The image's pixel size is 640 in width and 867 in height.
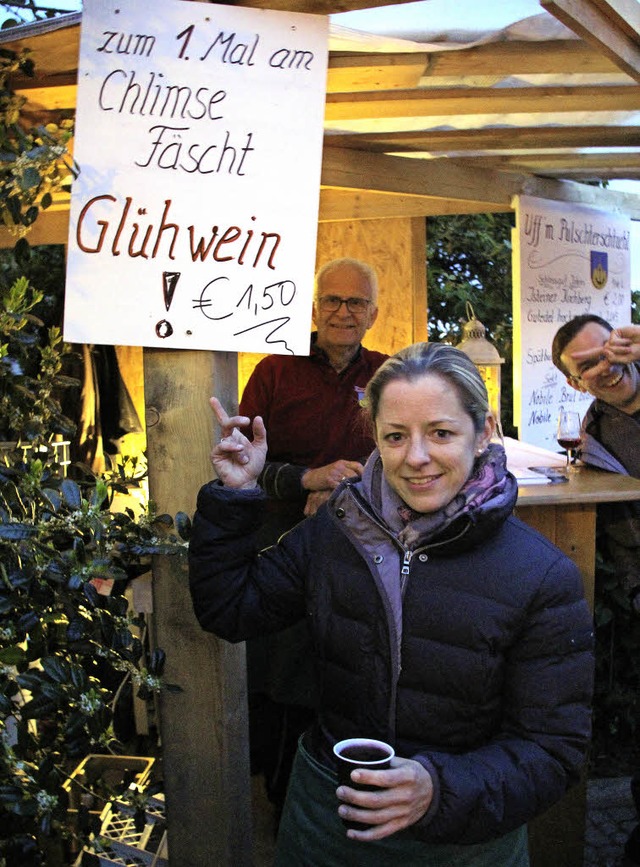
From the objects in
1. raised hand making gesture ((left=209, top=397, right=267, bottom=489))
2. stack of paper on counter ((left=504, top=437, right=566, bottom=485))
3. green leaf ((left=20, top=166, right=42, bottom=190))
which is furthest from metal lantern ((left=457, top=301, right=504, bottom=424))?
green leaf ((left=20, top=166, right=42, bottom=190))

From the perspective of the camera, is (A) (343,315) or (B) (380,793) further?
(A) (343,315)

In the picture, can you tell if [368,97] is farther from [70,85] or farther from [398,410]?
[398,410]

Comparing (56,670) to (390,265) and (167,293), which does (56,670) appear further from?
(390,265)

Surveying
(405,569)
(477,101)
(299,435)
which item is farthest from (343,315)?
(405,569)

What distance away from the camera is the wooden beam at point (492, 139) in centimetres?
416

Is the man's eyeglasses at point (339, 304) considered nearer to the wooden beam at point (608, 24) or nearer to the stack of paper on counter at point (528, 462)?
the stack of paper on counter at point (528, 462)

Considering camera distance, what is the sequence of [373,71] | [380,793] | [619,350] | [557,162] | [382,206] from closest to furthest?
[380,793] → [373,71] → [619,350] → [557,162] → [382,206]

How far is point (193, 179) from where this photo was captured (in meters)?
2.06

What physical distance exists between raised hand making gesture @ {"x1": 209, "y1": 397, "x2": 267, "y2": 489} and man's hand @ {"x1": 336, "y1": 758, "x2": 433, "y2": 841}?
0.69 metres

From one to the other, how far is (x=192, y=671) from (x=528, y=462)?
7.01 ft

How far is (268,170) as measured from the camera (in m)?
2.07

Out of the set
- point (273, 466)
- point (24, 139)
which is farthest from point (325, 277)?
point (24, 139)

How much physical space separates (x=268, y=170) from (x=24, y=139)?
542 millimetres

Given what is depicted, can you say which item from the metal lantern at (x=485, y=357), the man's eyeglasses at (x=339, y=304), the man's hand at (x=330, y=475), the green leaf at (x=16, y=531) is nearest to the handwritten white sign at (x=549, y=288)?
the metal lantern at (x=485, y=357)
